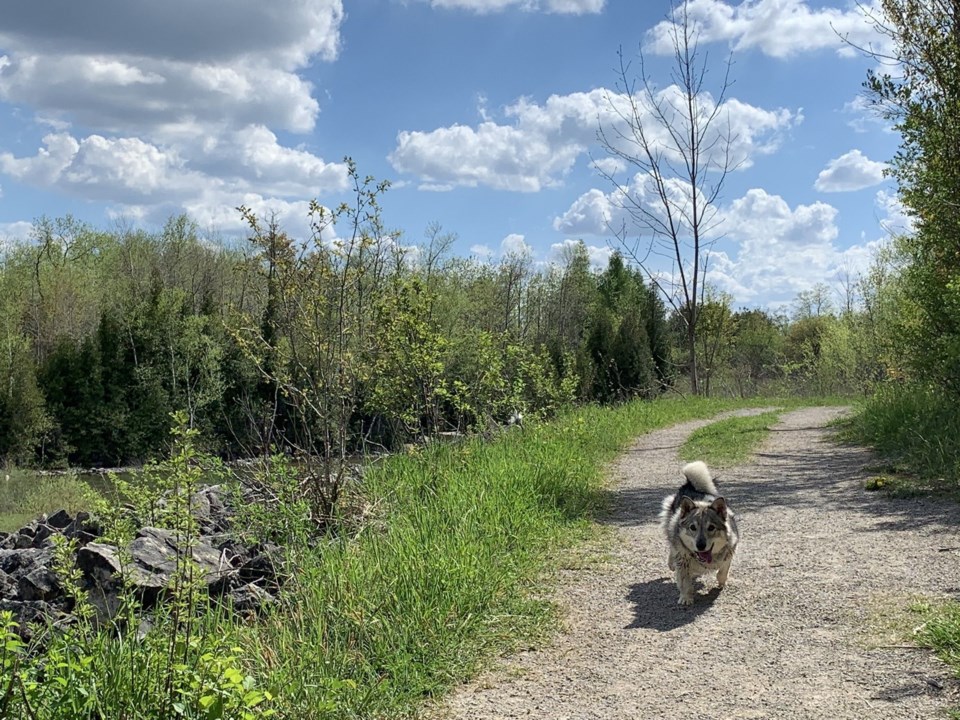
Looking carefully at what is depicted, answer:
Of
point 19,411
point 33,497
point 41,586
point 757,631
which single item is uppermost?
point 19,411

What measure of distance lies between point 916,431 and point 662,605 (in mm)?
6989

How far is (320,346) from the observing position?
7.80m

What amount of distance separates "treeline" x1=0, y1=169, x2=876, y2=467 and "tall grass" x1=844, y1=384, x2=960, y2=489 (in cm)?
547

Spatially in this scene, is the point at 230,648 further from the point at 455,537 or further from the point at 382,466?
the point at 382,466

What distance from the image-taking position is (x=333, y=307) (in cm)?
787

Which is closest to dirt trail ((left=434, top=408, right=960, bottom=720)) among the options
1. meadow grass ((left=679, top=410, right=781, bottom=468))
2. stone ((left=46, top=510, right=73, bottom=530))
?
meadow grass ((left=679, top=410, right=781, bottom=468))

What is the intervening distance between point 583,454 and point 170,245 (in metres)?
40.3

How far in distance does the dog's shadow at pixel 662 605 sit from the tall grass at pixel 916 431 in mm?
4500

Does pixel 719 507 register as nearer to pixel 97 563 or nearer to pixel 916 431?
pixel 97 563

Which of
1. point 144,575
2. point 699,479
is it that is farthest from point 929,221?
point 144,575

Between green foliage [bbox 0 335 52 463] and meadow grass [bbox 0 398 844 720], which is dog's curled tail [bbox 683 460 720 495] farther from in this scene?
green foliage [bbox 0 335 52 463]

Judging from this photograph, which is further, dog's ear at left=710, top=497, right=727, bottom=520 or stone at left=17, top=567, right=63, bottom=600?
stone at left=17, top=567, right=63, bottom=600

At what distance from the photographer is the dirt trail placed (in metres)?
4.08

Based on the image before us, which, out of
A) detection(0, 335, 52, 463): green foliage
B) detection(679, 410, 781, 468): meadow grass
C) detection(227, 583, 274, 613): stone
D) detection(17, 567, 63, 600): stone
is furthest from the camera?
detection(0, 335, 52, 463): green foliage
